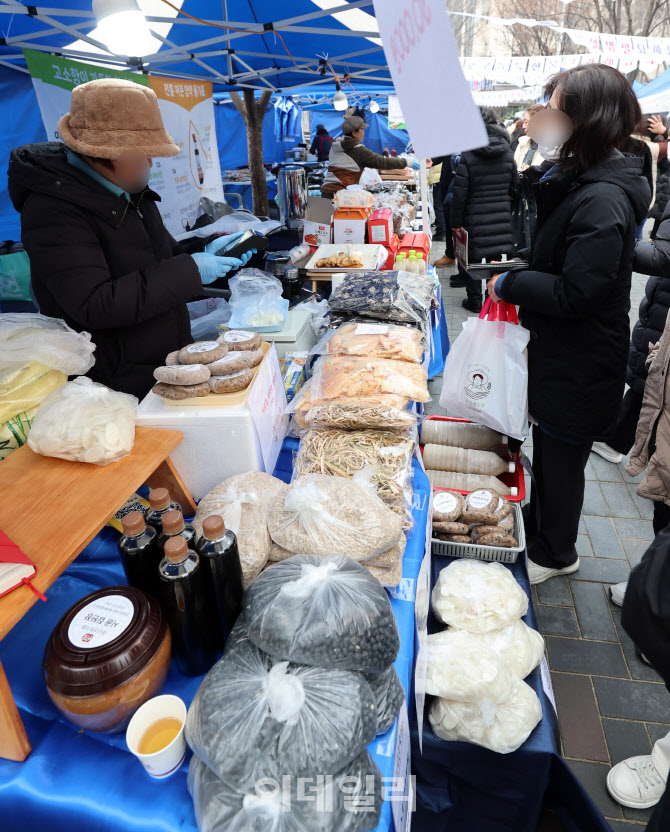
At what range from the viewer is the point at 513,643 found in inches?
73.0

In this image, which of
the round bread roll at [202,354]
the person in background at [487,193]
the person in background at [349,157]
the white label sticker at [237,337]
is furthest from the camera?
the person in background at [349,157]

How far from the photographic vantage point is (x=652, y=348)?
263 centimetres

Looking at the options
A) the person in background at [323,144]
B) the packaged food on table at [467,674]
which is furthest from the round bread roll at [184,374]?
the person in background at [323,144]

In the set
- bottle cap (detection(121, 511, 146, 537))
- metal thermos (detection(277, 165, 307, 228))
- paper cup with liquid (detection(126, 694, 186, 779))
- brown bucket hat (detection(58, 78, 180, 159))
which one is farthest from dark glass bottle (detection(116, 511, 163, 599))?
metal thermos (detection(277, 165, 307, 228))

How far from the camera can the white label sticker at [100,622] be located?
991 mm

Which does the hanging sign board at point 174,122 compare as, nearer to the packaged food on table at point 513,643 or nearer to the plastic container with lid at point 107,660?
the plastic container with lid at point 107,660

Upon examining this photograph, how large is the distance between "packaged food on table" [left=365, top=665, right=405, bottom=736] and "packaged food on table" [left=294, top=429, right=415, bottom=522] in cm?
56

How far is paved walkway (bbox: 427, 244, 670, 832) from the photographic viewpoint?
208 centimetres

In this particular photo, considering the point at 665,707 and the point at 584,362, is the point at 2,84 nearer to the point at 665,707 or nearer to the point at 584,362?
the point at 584,362

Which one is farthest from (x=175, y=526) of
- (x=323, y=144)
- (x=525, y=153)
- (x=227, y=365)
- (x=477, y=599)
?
(x=323, y=144)

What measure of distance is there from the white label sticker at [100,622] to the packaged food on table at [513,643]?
115 centimetres

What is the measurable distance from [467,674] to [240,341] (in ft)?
4.56

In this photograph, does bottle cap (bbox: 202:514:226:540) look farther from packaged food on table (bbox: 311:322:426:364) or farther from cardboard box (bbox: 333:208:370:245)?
cardboard box (bbox: 333:208:370:245)

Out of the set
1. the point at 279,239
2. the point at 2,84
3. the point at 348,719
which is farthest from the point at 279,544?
the point at 2,84
